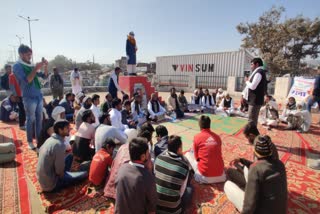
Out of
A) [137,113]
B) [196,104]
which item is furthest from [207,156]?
[196,104]

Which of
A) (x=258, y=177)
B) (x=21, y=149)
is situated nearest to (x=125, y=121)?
(x=21, y=149)

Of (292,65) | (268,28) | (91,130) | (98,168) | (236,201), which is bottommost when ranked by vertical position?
(236,201)

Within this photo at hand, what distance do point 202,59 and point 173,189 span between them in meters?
17.8

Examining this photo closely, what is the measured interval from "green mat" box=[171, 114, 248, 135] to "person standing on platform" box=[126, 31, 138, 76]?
12.2 feet

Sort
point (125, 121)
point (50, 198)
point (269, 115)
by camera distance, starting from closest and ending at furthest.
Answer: point (50, 198), point (125, 121), point (269, 115)

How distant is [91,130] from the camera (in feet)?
11.1

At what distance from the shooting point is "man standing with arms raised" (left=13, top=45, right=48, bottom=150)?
3.61 meters

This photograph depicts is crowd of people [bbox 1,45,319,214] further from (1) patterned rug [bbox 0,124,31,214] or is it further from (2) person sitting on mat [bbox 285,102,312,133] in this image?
(1) patterned rug [bbox 0,124,31,214]

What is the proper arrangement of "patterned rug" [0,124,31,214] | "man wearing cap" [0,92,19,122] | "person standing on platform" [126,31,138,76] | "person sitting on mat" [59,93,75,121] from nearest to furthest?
"patterned rug" [0,124,31,214]
"person sitting on mat" [59,93,75,121]
"man wearing cap" [0,92,19,122]
"person standing on platform" [126,31,138,76]

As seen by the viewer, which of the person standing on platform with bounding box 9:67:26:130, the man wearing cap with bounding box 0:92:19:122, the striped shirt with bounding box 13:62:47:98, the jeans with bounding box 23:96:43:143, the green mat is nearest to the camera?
the striped shirt with bounding box 13:62:47:98

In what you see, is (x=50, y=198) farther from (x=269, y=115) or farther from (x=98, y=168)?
(x=269, y=115)

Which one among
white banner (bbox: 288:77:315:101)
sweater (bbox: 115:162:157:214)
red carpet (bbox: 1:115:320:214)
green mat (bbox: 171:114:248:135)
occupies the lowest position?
red carpet (bbox: 1:115:320:214)

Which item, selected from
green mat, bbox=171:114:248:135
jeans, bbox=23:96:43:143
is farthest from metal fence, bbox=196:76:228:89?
jeans, bbox=23:96:43:143

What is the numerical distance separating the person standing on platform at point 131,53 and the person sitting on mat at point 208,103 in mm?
3486
